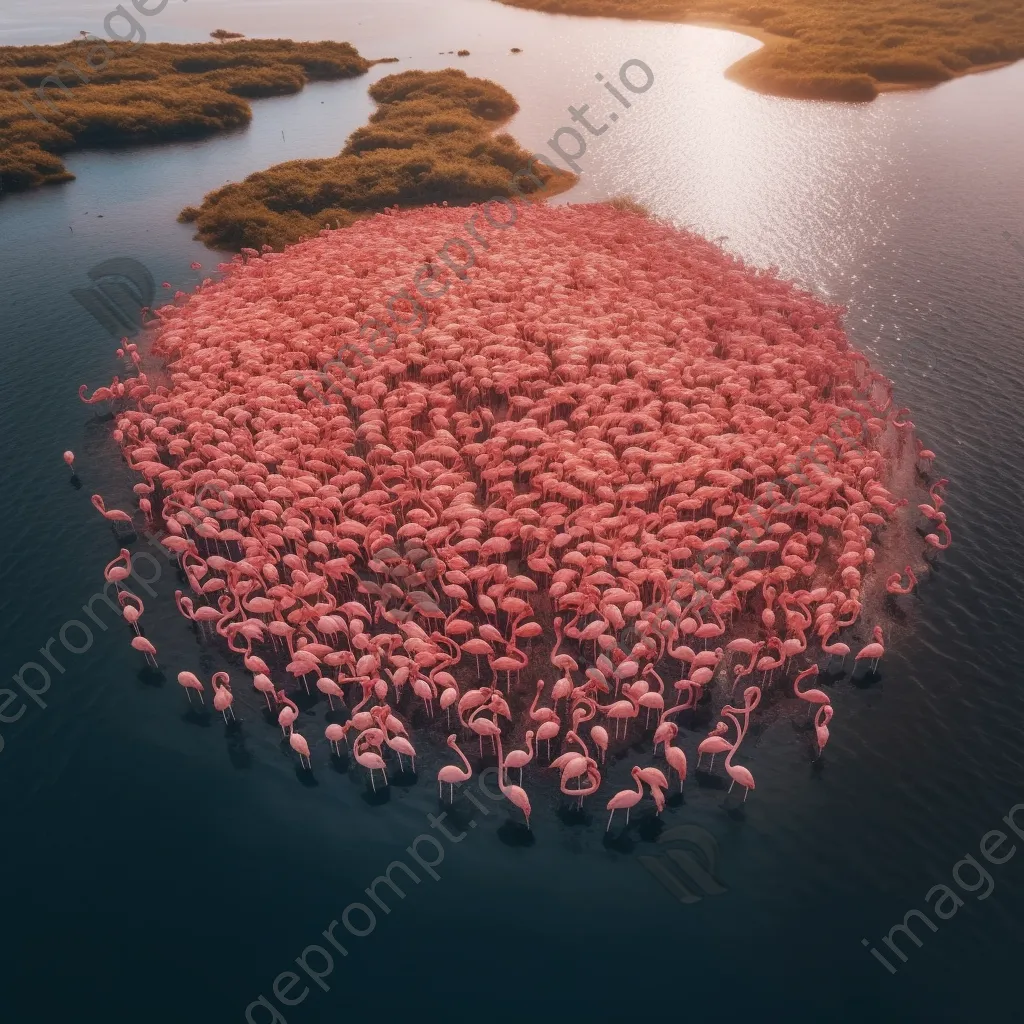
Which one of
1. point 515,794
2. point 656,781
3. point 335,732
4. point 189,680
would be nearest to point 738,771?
→ point 656,781

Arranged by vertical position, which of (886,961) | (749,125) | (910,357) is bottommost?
(886,961)

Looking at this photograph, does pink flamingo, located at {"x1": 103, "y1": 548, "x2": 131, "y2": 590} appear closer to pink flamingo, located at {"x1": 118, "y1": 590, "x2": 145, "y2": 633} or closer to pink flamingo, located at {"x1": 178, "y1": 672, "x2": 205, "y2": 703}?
pink flamingo, located at {"x1": 118, "y1": 590, "x2": 145, "y2": 633}

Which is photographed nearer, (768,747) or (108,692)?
(768,747)

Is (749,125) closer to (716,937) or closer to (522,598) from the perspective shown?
(522,598)

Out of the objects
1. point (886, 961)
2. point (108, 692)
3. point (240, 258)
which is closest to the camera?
point (886, 961)

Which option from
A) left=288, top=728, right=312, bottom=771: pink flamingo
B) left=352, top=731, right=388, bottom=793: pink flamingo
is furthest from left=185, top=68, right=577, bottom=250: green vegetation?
left=352, top=731, right=388, bottom=793: pink flamingo

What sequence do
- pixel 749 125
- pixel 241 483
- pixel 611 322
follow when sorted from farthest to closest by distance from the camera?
pixel 749 125 → pixel 611 322 → pixel 241 483

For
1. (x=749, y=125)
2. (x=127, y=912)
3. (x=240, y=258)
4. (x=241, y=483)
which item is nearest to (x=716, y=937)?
(x=127, y=912)

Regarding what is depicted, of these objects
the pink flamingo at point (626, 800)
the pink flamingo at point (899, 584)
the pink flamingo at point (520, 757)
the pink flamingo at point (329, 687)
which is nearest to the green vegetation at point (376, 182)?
the pink flamingo at point (329, 687)
